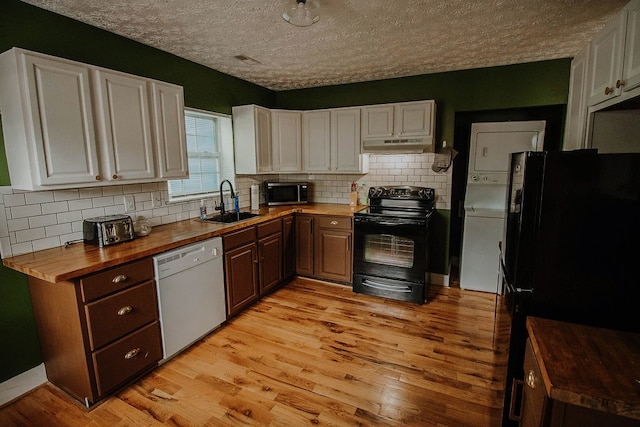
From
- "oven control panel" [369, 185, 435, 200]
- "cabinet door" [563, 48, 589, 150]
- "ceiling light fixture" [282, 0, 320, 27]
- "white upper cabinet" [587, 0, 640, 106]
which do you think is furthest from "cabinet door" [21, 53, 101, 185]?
"cabinet door" [563, 48, 589, 150]

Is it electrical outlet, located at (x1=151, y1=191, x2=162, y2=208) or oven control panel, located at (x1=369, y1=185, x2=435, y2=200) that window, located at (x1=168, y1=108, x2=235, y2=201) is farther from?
oven control panel, located at (x1=369, y1=185, x2=435, y2=200)

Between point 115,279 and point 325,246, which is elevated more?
point 115,279

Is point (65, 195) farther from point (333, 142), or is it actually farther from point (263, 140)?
point (333, 142)

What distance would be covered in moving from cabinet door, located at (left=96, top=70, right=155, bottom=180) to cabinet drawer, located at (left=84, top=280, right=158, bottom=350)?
836 mm

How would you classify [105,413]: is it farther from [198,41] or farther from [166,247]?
[198,41]

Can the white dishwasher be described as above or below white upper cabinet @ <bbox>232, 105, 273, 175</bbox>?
below

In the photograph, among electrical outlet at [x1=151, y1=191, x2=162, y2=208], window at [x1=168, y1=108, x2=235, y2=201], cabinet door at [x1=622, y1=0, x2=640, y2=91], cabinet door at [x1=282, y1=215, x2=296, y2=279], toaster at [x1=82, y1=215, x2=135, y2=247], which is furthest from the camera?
cabinet door at [x1=282, y1=215, x2=296, y2=279]

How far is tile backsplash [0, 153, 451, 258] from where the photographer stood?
6.57ft

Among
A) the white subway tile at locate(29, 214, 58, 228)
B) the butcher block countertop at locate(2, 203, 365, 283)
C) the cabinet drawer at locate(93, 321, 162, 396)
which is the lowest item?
the cabinet drawer at locate(93, 321, 162, 396)

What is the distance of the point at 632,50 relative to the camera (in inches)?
65.8

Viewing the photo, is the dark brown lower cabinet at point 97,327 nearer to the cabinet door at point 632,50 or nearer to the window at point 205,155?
the window at point 205,155

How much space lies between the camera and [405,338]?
8.80 ft

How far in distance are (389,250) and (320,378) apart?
1.63 meters

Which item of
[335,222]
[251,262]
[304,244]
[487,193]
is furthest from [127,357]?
[487,193]
